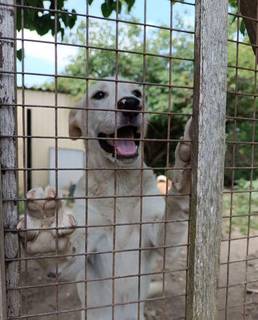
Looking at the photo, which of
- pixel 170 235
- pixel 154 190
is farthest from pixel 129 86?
pixel 170 235

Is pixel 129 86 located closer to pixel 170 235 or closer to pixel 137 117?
pixel 137 117

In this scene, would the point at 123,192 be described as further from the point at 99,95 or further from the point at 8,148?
the point at 8,148

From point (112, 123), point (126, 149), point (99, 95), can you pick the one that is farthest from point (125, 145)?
point (99, 95)

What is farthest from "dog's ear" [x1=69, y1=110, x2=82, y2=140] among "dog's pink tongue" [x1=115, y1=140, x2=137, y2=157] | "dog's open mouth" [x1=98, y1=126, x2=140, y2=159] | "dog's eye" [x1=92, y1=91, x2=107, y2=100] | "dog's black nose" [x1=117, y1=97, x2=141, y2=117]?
"dog's black nose" [x1=117, y1=97, x2=141, y2=117]

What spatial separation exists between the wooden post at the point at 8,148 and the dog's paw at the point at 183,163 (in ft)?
2.08

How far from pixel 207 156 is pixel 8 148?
2.35ft

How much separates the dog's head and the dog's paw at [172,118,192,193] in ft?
1.01

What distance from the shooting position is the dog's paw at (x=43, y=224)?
143 centimetres

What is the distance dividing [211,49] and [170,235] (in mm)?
970

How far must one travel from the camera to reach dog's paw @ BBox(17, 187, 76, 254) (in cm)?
143

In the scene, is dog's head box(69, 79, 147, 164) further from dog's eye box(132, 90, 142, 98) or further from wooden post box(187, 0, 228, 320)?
wooden post box(187, 0, 228, 320)

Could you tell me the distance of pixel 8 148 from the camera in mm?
1394

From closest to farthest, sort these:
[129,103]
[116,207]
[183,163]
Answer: [183,163], [129,103], [116,207]

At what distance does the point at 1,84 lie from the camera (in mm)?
1376
